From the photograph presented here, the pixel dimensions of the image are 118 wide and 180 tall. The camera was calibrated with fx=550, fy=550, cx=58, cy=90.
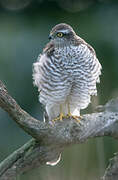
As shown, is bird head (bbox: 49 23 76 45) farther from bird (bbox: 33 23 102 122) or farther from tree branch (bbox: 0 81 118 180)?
tree branch (bbox: 0 81 118 180)

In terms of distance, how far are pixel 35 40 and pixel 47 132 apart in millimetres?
5402

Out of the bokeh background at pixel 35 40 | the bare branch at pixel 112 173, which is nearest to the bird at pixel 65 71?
the bare branch at pixel 112 173

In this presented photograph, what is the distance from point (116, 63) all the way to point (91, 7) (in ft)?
7.46

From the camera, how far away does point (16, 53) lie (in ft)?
32.4

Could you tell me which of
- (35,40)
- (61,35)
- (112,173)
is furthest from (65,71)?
(35,40)

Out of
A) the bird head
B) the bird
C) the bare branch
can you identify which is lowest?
the bare branch

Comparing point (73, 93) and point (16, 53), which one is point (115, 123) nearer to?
point (73, 93)

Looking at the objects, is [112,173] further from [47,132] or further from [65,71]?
[65,71]

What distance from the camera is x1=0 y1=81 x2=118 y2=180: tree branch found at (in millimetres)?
4613

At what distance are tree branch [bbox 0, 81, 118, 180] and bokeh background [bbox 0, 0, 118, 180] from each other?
2299 mm

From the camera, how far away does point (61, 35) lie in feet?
18.4

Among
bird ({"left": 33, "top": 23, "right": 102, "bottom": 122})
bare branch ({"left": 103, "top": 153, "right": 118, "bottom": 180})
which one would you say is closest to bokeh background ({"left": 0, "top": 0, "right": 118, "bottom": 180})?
bird ({"left": 33, "top": 23, "right": 102, "bottom": 122})

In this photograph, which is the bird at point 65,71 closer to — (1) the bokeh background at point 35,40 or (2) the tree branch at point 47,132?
(2) the tree branch at point 47,132

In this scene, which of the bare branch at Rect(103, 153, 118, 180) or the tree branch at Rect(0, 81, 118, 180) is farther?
the bare branch at Rect(103, 153, 118, 180)
